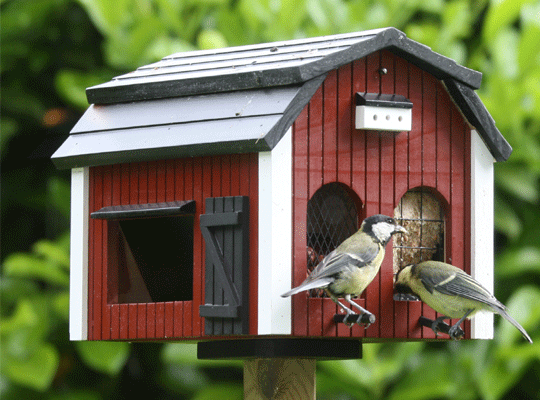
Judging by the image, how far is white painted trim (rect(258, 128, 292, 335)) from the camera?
11.0 ft

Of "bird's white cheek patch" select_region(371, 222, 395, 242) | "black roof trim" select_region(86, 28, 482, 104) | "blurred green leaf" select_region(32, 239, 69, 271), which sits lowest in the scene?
"blurred green leaf" select_region(32, 239, 69, 271)

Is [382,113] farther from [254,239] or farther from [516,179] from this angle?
[516,179]

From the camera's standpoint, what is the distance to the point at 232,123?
11.5 ft

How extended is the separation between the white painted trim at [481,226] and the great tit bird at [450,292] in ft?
0.78

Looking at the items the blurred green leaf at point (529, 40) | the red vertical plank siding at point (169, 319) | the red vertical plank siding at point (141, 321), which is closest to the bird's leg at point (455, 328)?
→ the red vertical plank siding at point (169, 319)

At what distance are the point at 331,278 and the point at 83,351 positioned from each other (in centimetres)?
289

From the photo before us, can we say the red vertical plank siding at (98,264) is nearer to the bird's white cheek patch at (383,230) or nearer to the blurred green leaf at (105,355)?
the bird's white cheek patch at (383,230)

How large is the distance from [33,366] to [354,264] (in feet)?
9.97

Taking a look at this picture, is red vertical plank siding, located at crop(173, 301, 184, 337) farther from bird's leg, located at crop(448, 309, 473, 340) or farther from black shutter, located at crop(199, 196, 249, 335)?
bird's leg, located at crop(448, 309, 473, 340)

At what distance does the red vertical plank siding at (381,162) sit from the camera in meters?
3.48

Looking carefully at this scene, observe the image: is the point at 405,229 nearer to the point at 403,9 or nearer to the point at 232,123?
the point at 232,123

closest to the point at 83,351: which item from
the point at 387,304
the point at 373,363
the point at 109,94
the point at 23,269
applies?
the point at 23,269

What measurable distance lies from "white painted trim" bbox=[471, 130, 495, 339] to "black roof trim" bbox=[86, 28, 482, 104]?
0.90 ft

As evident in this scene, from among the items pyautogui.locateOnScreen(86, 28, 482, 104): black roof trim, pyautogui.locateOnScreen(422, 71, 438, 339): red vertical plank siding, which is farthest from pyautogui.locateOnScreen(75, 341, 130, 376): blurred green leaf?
pyautogui.locateOnScreen(422, 71, 438, 339): red vertical plank siding
